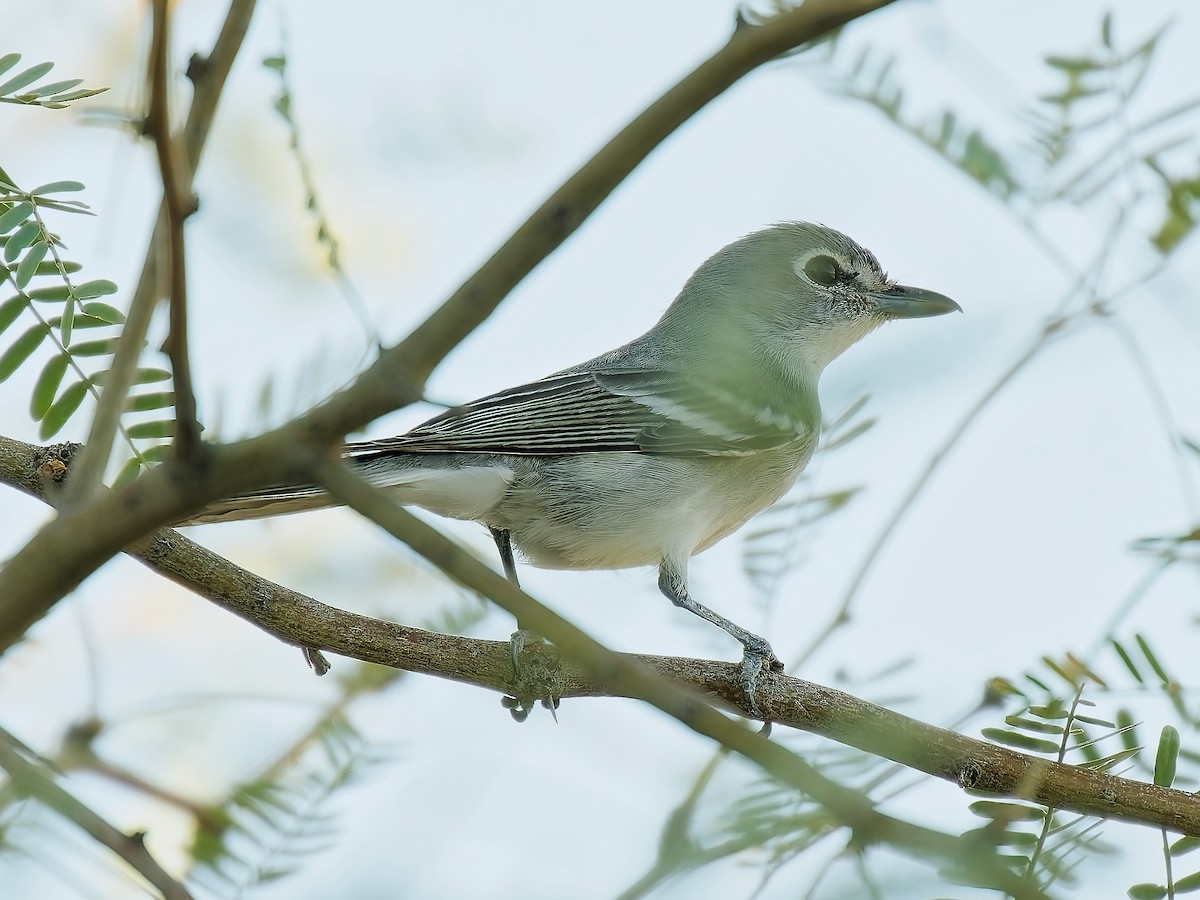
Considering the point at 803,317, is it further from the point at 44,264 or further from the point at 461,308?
the point at 461,308

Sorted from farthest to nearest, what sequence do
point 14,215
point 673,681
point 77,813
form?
1. point 673,681
2. point 14,215
3. point 77,813

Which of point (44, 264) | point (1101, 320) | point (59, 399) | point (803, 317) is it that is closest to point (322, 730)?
point (59, 399)

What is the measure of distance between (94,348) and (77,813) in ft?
3.67

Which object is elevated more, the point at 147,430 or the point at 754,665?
the point at 754,665

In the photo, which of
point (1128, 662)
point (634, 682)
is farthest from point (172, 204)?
point (1128, 662)

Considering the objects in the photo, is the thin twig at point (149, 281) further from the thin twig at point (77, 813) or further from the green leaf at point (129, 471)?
the green leaf at point (129, 471)

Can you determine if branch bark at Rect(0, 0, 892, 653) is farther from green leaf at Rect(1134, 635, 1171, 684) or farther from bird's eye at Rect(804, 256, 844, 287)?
bird's eye at Rect(804, 256, 844, 287)

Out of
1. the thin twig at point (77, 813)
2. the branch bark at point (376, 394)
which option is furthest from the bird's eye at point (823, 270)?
the thin twig at point (77, 813)

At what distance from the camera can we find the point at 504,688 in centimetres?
303

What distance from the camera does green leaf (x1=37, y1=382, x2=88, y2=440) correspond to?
2.28 meters

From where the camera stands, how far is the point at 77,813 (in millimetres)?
1309

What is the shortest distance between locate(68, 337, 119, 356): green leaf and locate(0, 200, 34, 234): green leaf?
239mm

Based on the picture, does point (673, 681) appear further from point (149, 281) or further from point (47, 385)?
point (149, 281)

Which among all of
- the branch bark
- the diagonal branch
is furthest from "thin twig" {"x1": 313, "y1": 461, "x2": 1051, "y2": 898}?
the diagonal branch
